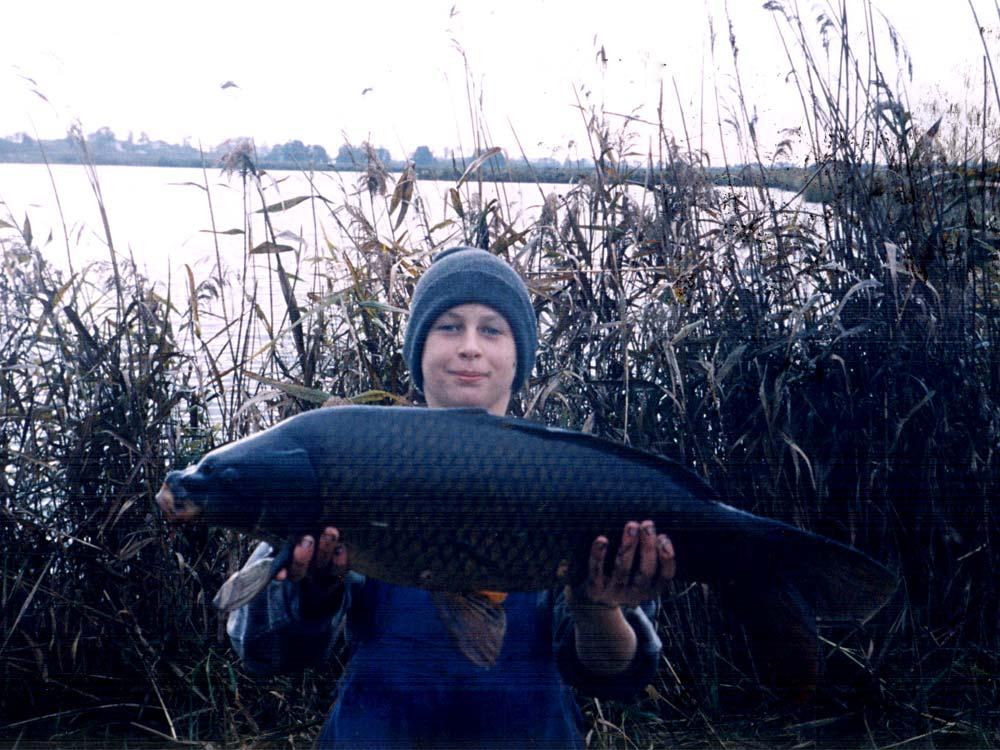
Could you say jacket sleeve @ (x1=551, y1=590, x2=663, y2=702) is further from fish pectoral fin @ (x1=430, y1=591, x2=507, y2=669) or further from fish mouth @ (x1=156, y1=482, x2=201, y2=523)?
fish mouth @ (x1=156, y1=482, x2=201, y2=523)

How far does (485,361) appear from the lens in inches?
44.9

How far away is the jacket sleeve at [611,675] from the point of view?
116cm

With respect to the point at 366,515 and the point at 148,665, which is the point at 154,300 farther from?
the point at 366,515

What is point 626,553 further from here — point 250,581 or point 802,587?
point 250,581

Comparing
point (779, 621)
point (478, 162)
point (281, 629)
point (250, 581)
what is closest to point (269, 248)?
point (478, 162)

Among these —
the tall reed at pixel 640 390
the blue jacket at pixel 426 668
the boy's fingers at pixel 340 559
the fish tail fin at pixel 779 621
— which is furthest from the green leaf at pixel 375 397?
the fish tail fin at pixel 779 621

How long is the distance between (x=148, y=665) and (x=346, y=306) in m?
0.74

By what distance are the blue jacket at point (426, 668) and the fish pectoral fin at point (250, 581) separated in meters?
0.13

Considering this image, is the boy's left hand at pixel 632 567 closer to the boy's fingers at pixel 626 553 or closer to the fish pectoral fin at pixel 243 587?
the boy's fingers at pixel 626 553

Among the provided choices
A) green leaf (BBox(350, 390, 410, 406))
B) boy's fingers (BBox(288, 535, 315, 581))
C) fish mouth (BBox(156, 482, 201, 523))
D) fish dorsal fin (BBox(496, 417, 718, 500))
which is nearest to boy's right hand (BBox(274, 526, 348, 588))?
boy's fingers (BBox(288, 535, 315, 581))

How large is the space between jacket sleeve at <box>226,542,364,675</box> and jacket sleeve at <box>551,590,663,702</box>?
0.26m

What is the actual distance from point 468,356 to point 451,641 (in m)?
0.33

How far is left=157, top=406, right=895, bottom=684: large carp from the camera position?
3.11ft

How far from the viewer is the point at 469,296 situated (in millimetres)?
1146
